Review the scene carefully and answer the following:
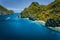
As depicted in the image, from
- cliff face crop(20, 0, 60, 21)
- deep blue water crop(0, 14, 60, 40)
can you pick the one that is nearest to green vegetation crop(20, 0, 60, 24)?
cliff face crop(20, 0, 60, 21)

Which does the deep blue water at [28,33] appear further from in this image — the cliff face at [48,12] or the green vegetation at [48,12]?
the cliff face at [48,12]

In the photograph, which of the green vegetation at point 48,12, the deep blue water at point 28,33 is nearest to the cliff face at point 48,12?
the green vegetation at point 48,12

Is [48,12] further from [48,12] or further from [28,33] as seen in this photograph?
[28,33]

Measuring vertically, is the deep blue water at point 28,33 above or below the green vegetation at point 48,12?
below

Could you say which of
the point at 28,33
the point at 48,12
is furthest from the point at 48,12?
the point at 28,33

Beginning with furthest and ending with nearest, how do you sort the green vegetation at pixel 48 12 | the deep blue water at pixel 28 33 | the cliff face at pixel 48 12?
the cliff face at pixel 48 12 → the green vegetation at pixel 48 12 → the deep blue water at pixel 28 33

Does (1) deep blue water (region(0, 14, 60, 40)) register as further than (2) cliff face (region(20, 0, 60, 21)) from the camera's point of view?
No

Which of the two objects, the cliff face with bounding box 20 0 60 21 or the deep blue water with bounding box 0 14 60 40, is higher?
the cliff face with bounding box 20 0 60 21

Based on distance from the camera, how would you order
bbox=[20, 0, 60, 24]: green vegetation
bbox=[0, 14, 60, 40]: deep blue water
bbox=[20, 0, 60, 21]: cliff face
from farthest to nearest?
1. bbox=[20, 0, 60, 21]: cliff face
2. bbox=[20, 0, 60, 24]: green vegetation
3. bbox=[0, 14, 60, 40]: deep blue water

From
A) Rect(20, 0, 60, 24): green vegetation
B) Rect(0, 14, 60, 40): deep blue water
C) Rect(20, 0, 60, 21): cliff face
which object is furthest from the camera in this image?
Rect(20, 0, 60, 21): cliff face

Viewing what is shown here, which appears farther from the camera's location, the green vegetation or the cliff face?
the cliff face

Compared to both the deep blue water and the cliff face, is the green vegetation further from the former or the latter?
the deep blue water
